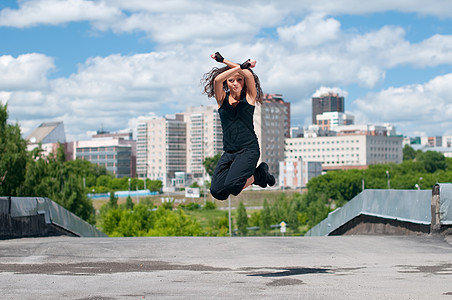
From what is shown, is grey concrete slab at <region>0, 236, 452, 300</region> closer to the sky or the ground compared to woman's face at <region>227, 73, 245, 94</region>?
closer to the ground

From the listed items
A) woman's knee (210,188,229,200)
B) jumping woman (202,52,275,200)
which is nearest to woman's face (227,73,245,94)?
jumping woman (202,52,275,200)

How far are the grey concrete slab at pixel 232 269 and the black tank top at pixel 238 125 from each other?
2057mm

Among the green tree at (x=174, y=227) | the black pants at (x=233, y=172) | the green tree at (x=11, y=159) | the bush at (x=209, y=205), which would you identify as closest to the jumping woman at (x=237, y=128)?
the black pants at (x=233, y=172)

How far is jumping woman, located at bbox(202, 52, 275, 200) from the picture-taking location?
10.5m

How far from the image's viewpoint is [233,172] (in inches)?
411

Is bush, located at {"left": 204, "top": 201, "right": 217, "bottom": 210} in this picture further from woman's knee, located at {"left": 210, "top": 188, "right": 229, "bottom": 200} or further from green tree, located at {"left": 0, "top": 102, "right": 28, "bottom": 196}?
woman's knee, located at {"left": 210, "top": 188, "right": 229, "bottom": 200}

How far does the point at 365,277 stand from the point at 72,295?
442cm

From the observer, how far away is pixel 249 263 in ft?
43.3

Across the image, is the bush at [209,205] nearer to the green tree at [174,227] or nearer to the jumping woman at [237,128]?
the green tree at [174,227]

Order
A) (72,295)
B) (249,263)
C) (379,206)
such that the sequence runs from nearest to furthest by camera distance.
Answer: (72,295) → (249,263) → (379,206)

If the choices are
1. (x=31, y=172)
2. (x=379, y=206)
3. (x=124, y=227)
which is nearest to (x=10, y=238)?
(x=379, y=206)

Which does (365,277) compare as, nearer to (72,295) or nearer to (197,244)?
(72,295)

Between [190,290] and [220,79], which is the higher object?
[220,79]

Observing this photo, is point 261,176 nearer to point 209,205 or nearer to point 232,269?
point 232,269
